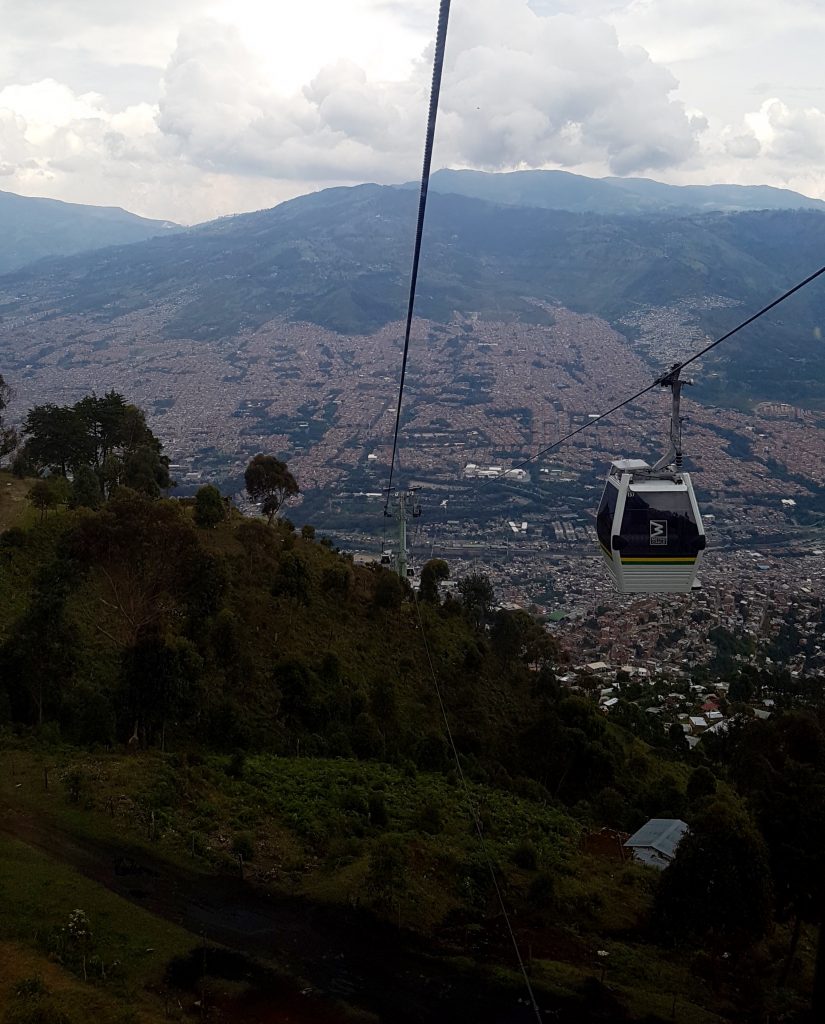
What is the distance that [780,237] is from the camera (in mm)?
182625

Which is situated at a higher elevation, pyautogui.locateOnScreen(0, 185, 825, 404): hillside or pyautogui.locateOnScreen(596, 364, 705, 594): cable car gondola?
pyautogui.locateOnScreen(0, 185, 825, 404): hillside

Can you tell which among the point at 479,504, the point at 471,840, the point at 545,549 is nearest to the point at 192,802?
the point at 471,840

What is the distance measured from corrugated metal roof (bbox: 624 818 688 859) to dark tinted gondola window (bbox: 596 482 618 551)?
6.27m

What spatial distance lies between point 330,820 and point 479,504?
55459 millimetres

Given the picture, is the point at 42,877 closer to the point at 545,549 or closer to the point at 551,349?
the point at 545,549

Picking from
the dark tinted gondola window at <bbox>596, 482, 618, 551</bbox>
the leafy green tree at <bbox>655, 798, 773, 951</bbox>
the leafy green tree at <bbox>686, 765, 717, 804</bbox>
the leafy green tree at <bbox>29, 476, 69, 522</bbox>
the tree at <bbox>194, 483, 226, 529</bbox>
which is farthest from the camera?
the tree at <bbox>194, 483, 226, 529</bbox>

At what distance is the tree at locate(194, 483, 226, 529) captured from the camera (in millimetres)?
23297

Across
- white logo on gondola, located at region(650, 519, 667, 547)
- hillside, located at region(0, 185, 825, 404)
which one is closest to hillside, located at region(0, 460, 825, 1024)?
white logo on gondola, located at region(650, 519, 667, 547)

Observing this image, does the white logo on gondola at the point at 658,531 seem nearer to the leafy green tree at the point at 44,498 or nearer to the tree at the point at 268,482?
the leafy green tree at the point at 44,498

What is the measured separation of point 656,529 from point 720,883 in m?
4.06

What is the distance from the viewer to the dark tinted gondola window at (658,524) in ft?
31.9

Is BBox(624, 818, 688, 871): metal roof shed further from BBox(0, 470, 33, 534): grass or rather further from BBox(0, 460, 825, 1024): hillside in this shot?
BBox(0, 470, 33, 534): grass

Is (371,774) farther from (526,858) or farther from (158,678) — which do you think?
(158,678)

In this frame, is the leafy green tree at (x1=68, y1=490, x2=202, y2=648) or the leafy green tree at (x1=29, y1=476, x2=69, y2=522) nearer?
the leafy green tree at (x1=68, y1=490, x2=202, y2=648)
